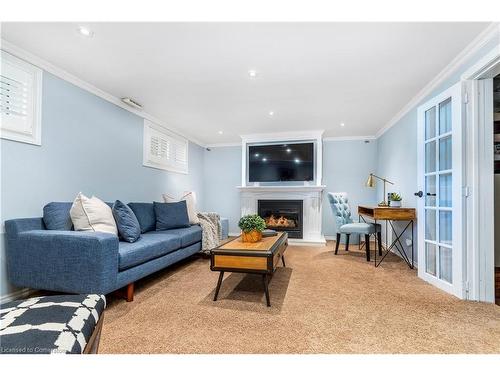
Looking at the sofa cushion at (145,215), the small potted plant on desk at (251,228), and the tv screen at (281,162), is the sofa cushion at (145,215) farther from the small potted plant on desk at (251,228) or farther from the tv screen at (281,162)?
the tv screen at (281,162)

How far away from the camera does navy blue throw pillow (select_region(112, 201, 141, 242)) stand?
8.16 ft

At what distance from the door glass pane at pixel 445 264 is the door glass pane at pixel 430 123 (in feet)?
3.97

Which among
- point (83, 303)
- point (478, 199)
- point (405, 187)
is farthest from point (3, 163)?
point (405, 187)

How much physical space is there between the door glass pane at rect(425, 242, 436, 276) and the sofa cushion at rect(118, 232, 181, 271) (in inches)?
110

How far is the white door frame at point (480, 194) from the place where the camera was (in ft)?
6.91

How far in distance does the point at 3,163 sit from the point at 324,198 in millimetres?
4949

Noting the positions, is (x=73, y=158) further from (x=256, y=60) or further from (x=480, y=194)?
(x=480, y=194)

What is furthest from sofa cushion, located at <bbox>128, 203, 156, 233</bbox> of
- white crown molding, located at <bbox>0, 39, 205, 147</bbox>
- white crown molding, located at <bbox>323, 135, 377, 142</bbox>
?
white crown molding, located at <bbox>323, 135, 377, 142</bbox>

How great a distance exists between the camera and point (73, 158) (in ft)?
8.80

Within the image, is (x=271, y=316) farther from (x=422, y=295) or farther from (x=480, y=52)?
(x=480, y=52)

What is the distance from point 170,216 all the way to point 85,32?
2223mm

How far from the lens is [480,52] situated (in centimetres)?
207

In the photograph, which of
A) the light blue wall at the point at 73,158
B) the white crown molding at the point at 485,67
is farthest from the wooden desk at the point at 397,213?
the light blue wall at the point at 73,158

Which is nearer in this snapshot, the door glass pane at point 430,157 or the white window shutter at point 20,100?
the white window shutter at point 20,100
